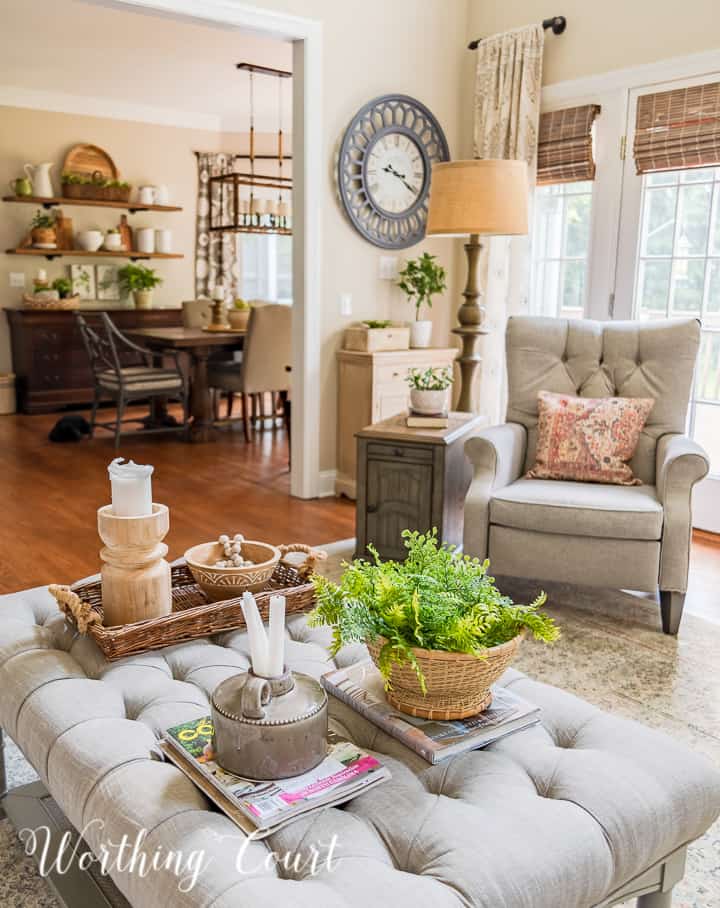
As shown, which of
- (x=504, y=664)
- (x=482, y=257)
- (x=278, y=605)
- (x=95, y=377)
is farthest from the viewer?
(x=95, y=377)

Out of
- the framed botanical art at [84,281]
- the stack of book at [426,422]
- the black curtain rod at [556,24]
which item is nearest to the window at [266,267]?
the framed botanical art at [84,281]

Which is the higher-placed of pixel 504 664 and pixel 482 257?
pixel 482 257

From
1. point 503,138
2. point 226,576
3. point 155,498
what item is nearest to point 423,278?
point 503,138

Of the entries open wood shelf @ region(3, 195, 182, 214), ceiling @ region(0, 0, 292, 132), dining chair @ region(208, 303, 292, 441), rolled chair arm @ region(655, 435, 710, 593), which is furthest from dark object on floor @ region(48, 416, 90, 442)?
rolled chair arm @ region(655, 435, 710, 593)

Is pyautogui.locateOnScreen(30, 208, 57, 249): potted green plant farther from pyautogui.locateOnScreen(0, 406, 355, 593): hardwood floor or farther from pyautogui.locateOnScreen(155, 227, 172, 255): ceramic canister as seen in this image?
pyautogui.locateOnScreen(0, 406, 355, 593): hardwood floor

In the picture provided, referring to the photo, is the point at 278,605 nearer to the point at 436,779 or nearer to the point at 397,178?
the point at 436,779

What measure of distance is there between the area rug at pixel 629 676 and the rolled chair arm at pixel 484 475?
0.35 m

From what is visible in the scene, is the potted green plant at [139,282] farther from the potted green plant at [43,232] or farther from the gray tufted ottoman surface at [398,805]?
the gray tufted ottoman surface at [398,805]

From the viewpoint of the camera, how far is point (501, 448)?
3258 millimetres

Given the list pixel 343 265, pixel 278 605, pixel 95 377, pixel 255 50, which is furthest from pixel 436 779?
pixel 255 50

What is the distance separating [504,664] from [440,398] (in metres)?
2.31

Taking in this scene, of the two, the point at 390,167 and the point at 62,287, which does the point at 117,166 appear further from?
the point at 390,167

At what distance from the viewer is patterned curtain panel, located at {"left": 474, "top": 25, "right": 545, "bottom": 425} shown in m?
4.53

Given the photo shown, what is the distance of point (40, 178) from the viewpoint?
7617 millimetres
